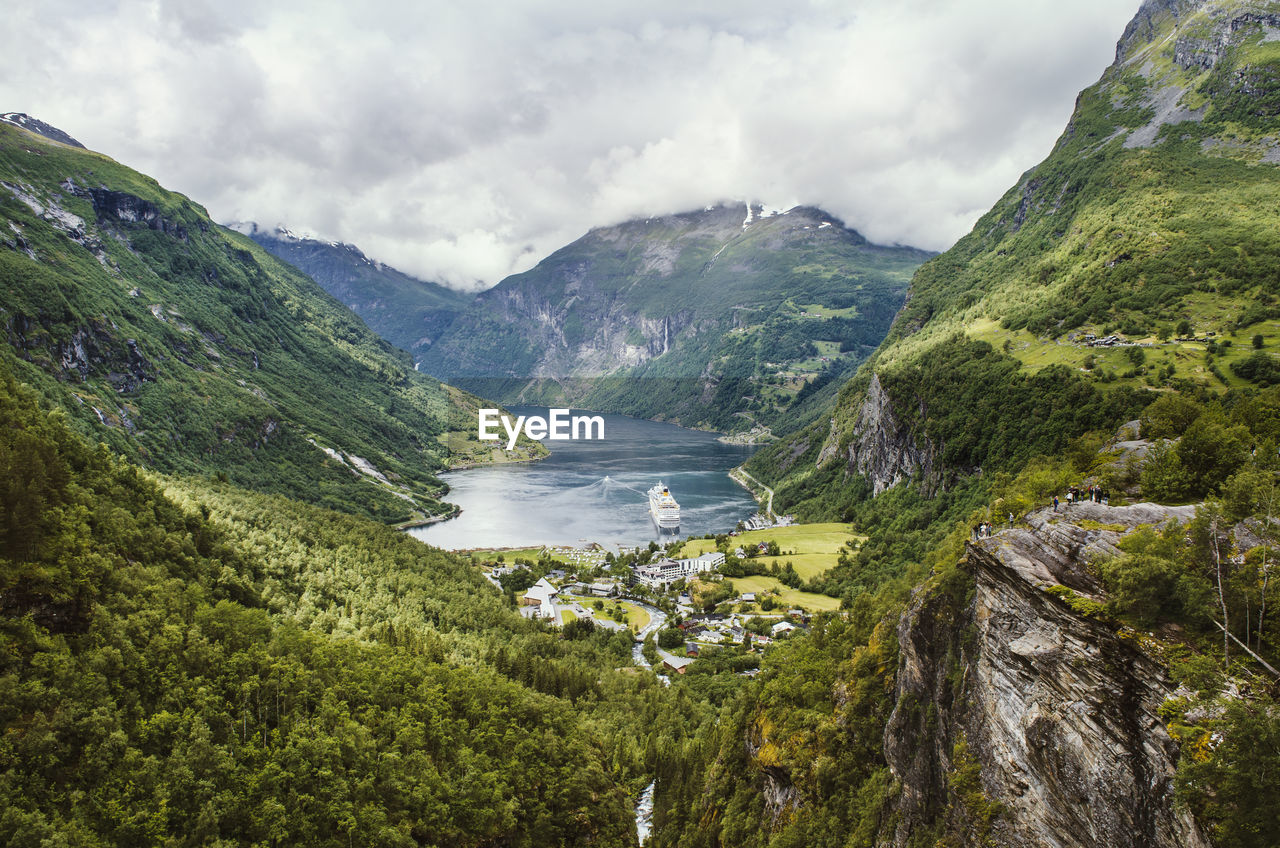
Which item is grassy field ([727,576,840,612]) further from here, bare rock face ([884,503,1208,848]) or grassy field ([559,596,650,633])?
bare rock face ([884,503,1208,848])

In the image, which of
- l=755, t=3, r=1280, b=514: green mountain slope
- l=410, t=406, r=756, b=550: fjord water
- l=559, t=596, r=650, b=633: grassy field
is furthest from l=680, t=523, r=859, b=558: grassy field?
l=559, t=596, r=650, b=633: grassy field

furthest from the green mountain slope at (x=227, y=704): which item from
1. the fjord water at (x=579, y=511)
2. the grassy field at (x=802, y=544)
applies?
the fjord water at (x=579, y=511)

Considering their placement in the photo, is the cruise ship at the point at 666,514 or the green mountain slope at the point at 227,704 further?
the cruise ship at the point at 666,514

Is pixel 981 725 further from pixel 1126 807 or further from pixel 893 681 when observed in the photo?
pixel 893 681

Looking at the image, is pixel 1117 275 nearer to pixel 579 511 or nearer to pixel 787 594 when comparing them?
pixel 787 594

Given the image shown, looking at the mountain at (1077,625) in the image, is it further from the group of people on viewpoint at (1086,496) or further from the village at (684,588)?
the village at (684,588)

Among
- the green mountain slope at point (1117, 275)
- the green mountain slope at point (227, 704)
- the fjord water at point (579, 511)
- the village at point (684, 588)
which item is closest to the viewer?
the green mountain slope at point (227, 704)

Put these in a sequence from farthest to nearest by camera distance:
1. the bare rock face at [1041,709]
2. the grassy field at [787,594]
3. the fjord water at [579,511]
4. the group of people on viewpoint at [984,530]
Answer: the fjord water at [579,511]
the grassy field at [787,594]
the group of people on viewpoint at [984,530]
the bare rock face at [1041,709]
